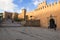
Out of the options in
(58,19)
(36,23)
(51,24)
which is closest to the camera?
(58,19)

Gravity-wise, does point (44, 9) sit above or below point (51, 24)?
above

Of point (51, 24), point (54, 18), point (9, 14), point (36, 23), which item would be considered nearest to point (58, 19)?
point (54, 18)

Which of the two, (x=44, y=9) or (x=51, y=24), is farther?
(x=44, y=9)

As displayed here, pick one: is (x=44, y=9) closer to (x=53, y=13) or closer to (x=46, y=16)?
(x=46, y=16)

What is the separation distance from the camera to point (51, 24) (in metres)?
25.7

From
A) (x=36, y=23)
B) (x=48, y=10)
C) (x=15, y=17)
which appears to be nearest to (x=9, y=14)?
(x=15, y=17)

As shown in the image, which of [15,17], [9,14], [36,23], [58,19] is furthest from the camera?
[9,14]

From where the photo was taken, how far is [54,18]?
79.6ft

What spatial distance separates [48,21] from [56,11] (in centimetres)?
315

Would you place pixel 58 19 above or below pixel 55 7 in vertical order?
below

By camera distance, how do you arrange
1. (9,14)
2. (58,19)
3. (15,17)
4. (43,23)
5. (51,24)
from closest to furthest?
1. (58,19)
2. (51,24)
3. (43,23)
4. (15,17)
5. (9,14)

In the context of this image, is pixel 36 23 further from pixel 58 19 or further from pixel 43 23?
pixel 58 19

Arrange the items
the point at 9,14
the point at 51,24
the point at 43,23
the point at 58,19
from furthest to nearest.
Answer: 1. the point at 9,14
2. the point at 43,23
3. the point at 51,24
4. the point at 58,19

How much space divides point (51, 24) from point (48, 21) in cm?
87
